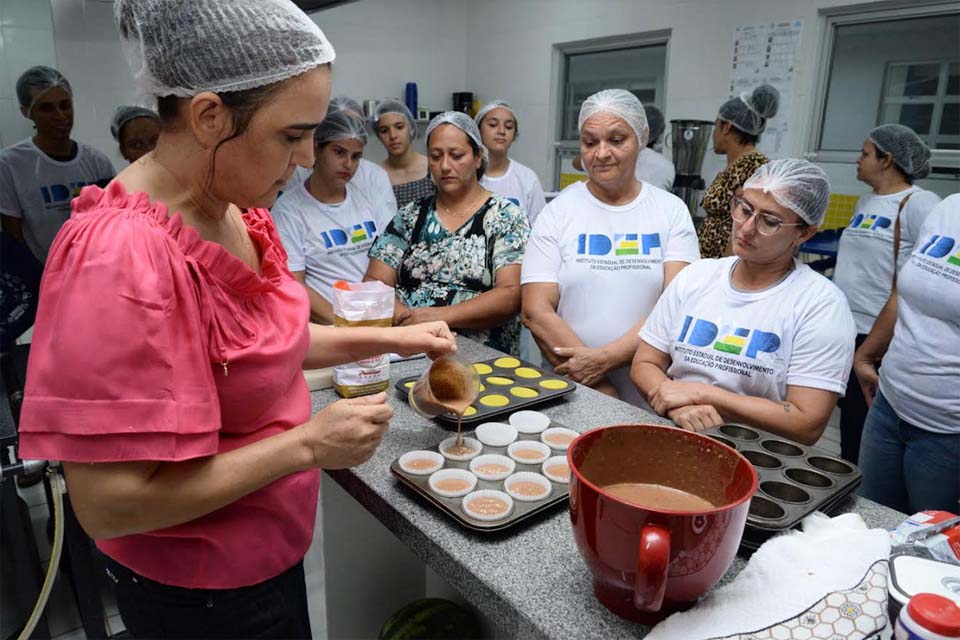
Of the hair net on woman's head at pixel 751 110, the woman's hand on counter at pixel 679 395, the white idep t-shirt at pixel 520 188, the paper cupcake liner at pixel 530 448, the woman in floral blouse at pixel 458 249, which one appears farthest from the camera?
the white idep t-shirt at pixel 520 188

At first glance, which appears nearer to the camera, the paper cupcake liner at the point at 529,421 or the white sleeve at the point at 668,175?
the paper cupcake liner at the point at 529,421

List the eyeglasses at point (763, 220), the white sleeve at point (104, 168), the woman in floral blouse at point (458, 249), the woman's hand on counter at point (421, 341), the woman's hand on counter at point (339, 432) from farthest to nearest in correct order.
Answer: the white sleeve at point (104, 168) → the woman in floral blouse at point (458, 249) → the eyeglasses at point (763, 220) → the woman's hand on counter at point (421, 341) → the woman's hand on counter at point (339, 432)

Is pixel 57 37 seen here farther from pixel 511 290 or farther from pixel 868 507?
pixel 868 507

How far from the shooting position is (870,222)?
2.77 meters

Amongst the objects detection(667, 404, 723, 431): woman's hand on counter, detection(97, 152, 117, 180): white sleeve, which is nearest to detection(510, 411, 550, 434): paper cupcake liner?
detection(667, 404, 723, 431): woman's hand on counter

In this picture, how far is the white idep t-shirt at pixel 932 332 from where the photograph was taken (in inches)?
66.3

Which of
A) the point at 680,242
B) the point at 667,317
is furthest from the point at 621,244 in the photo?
the point at 667,317

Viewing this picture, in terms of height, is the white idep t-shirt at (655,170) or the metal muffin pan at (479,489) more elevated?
the white idep t-shirt at (655,170)

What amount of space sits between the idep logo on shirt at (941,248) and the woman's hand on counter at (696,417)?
3.06ft

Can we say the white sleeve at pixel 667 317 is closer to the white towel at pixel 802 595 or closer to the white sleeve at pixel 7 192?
the white towel at pixel 802 595

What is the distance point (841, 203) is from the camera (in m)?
3.71

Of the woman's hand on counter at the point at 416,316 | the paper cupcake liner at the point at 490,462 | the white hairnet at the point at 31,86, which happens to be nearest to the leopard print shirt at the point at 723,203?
the woman's hand on counter at the point at 416,316

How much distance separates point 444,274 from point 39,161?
2.02 meters

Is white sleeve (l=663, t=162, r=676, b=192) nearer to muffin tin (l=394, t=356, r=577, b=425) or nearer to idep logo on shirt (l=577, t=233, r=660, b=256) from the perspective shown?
idep logo on shirt (l=577, t=233, r=660, b=256)
